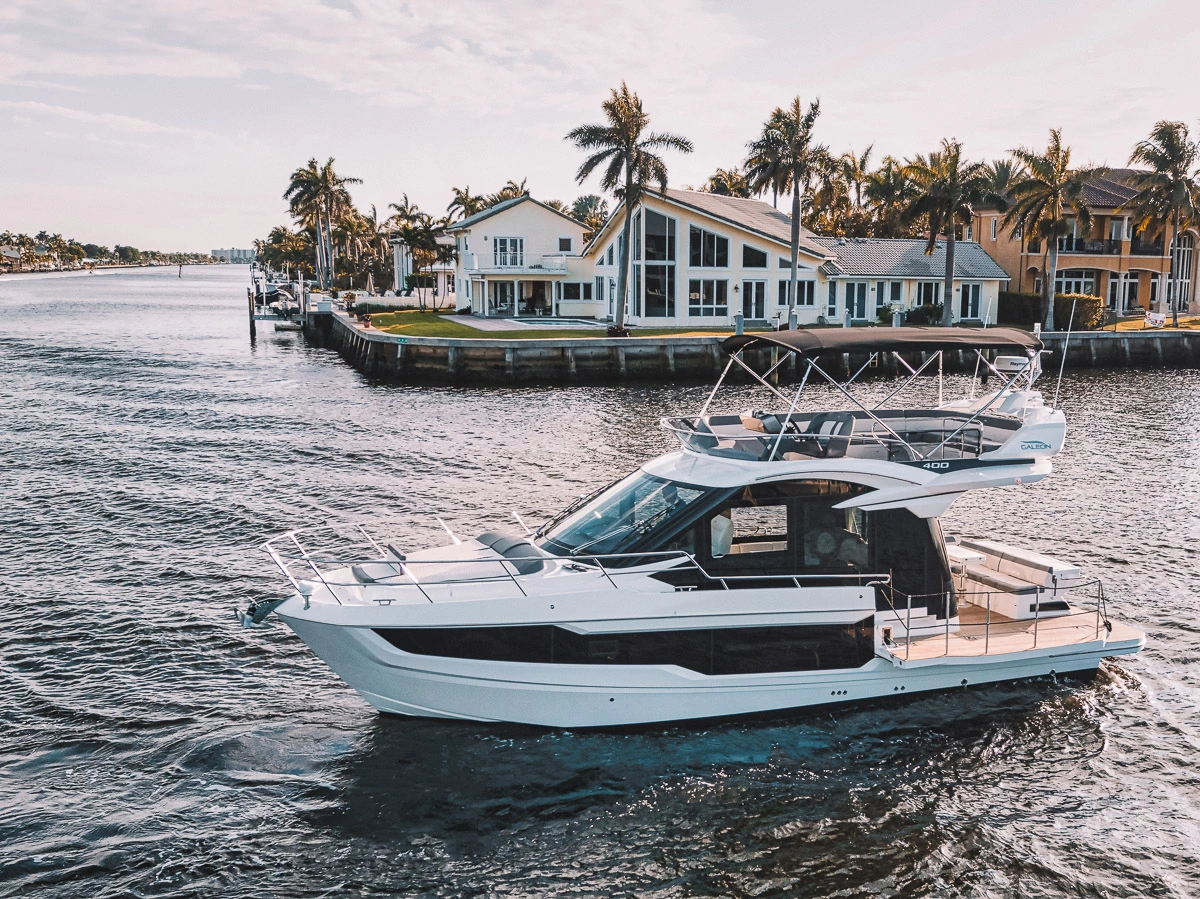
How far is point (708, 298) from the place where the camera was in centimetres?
5397

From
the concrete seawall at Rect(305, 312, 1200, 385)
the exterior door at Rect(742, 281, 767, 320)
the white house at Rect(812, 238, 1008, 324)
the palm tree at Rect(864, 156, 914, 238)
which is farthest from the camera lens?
the palm tree at Rect(864, 156, 914, 238)

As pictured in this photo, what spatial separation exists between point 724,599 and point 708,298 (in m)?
44.8

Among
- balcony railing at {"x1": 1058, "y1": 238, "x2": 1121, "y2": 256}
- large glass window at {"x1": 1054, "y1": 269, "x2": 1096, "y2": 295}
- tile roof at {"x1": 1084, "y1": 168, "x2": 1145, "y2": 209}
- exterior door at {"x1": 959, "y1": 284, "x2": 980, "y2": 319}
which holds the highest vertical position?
tile roof at {"x1": 1084, "y1": 168, "x2": 1145, "y2": 209}

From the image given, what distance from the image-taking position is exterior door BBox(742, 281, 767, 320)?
178ft

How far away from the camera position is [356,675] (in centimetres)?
1057

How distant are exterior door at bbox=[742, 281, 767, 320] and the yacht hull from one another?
44.7m

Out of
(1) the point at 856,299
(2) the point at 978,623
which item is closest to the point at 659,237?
(1) the point at 856,299

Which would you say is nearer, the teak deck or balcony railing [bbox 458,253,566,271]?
the teak deck

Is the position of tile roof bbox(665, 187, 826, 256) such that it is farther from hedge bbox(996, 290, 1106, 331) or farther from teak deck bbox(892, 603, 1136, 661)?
teak deck bbox(892, 603, 1136, 661)

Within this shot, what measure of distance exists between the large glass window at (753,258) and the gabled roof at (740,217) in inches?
45.2

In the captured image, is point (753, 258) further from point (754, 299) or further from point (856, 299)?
point (856, 299)

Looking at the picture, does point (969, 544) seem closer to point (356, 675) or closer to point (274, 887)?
point (356, 675)

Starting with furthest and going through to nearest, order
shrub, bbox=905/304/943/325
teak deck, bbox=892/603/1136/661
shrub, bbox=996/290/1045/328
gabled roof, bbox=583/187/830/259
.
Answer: shrub, bbox=996/290/1045/328, shrub, bbox=905/304/943/325, gabled roof, bbox=583/187/830/259, teak deck, bbox=892/603/1136/661

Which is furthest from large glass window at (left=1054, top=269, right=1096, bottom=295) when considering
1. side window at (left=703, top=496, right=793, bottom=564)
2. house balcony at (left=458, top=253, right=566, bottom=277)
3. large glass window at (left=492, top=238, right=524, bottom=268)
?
side window at (left=703, top=496, right=793, bottom=564)
